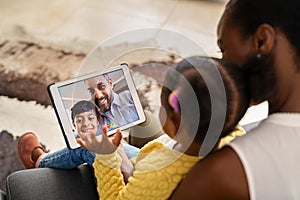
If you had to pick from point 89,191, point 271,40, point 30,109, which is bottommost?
point 89,191

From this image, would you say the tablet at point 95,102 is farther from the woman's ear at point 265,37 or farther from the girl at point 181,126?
the woman's ear at point 265,37

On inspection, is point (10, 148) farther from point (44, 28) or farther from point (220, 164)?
point (220, 164)

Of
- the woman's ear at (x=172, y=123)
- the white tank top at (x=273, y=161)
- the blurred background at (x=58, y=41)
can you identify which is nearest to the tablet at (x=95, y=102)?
the woman's ear at (x=172, y=123)

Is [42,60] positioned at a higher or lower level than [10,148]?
higher

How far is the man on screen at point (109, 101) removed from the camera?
2.97 ft

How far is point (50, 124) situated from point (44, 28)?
22.1 inches

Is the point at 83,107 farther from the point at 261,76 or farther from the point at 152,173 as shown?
the point at 261,76

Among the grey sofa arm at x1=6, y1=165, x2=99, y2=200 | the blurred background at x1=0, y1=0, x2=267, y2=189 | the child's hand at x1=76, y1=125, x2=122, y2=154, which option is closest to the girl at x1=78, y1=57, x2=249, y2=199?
the child's hand at x1=76, y1=125, x2=122, y2=154

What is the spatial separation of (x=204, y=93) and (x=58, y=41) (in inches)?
53.0

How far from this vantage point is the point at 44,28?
1.95 m

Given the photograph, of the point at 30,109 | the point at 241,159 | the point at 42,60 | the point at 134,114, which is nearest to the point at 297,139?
the point at 241,159

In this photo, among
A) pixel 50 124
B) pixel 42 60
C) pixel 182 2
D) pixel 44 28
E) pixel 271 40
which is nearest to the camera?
pixel 271 40

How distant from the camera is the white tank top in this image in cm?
62

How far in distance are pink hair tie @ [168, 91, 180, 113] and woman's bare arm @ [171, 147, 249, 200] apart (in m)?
0.08
